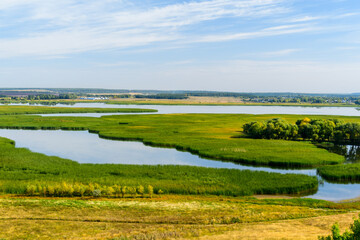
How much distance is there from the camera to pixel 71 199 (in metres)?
31.3

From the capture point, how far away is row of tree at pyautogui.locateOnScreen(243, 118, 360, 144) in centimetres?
6762

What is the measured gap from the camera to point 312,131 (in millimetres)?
68625

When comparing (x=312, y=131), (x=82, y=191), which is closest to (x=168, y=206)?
(x=82, y=191)

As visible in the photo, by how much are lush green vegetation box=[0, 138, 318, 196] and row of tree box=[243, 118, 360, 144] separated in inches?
1230

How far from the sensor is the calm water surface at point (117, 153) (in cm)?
3772

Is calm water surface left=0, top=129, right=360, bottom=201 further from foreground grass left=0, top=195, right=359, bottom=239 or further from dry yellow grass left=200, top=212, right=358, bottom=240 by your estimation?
dry yellow grass left=200, top=212, right=358, bottom=240

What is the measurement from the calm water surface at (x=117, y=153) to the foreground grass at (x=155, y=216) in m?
7.01

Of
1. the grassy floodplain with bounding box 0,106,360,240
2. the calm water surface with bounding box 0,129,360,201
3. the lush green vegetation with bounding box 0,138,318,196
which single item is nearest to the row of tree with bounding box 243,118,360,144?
the grassy floodplain with bounding box 0,106,360,240

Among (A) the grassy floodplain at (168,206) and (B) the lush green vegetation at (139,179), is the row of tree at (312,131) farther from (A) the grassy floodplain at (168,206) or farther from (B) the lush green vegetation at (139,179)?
(B) the lush green vegetation at (139,179)

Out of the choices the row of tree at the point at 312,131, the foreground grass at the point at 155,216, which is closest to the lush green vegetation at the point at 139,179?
the foreground grass at the point at 155,216

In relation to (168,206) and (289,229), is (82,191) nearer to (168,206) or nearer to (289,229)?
(168,206)

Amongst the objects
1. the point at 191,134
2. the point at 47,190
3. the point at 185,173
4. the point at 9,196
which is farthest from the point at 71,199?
the point at 191,134

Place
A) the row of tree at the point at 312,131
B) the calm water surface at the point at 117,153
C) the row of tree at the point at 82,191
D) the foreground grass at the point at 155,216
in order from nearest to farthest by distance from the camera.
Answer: the foreground grass at the point at 155,216 < the row of tree at the point at 82,191 < the calm water surface at the point at 117,153 < the row of tree at the point at 312,131

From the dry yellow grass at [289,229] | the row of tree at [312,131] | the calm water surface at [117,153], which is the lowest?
the calm water surface at [117,153]
